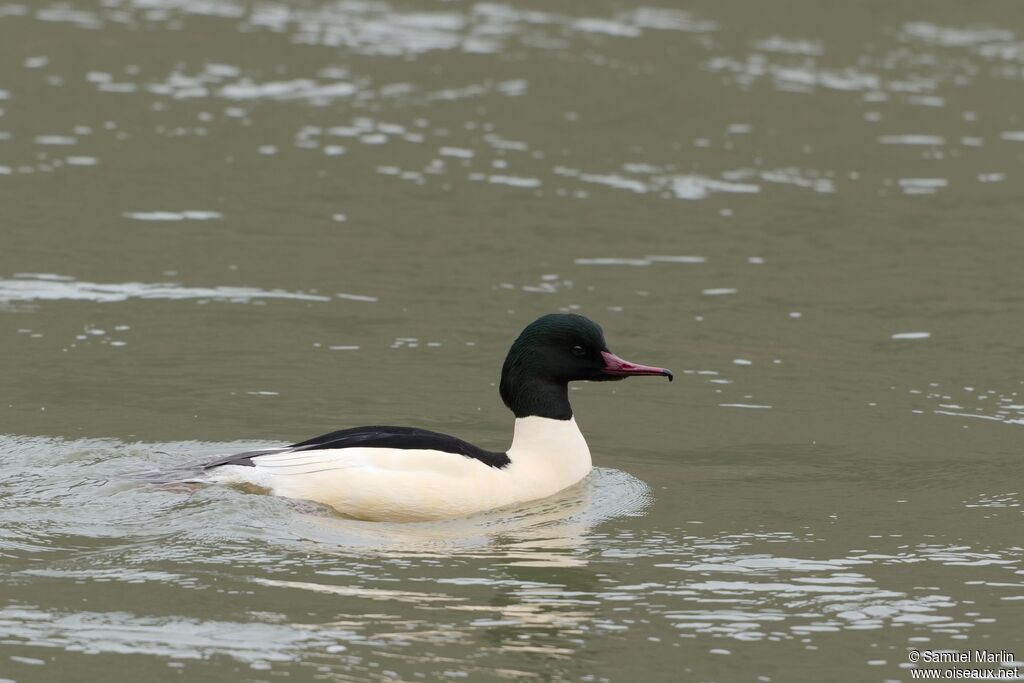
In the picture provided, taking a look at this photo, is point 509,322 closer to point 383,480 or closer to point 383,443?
point 383,443

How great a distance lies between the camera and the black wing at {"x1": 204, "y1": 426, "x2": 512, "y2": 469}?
1034cm

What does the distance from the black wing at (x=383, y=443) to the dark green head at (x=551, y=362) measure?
56 centimetres

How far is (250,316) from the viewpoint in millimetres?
15023

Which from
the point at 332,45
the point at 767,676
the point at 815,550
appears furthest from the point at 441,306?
the point at 332,45

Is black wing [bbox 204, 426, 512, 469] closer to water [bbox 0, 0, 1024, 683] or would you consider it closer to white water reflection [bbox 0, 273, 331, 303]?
water [bbox 0, 0, 1024, 683]

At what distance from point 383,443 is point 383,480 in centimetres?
27

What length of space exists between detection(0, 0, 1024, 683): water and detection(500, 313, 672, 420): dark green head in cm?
61

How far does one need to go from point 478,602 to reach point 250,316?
6.81 meters

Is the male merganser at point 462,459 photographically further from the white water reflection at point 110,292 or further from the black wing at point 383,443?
the white water reflection at point 110,292

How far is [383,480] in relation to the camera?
10.2 metres

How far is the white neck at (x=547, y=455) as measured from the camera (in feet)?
35.3

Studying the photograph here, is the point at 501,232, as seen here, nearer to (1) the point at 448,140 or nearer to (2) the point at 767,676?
(1) the point at 448,140

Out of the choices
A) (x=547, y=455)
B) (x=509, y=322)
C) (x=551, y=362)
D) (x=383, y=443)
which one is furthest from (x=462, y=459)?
(x=509, y=322)

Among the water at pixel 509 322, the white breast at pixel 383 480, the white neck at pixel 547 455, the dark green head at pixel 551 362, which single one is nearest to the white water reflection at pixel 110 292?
the water at pixel 509 322
